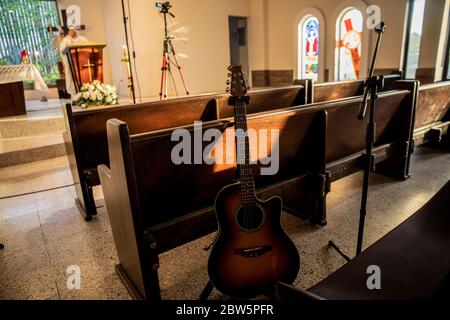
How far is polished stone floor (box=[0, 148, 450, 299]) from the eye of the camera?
161 cm

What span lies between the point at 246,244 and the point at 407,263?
1.99 feet

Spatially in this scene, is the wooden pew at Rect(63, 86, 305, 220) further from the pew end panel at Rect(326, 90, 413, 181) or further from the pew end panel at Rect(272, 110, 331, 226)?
the pew end panel at Rect(326, 90, 413, 181)

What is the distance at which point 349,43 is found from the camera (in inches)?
265

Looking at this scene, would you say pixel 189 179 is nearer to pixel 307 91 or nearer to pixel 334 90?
pixel 307 91

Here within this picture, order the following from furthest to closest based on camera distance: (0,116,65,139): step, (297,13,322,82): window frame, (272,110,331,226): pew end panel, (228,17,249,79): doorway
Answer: (228,17,249,79): doorway, (297,13,322,82): window frame, (0,116,65,139): step, (272,110,331,226): pew end panel

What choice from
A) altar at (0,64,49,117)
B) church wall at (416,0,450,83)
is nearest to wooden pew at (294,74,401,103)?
church wall at (416,0,450,83)

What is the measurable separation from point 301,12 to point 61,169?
658 cm

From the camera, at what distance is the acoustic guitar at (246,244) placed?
52.2 inches

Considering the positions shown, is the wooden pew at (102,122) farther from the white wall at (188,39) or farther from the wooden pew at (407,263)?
the white wall at (188,39)

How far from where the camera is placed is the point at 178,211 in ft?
4.93

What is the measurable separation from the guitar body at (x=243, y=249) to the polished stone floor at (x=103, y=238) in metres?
0.21

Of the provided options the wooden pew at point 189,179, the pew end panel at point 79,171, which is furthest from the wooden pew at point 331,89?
the pew end panel at point 79,171

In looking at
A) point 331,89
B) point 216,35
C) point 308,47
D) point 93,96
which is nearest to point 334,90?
point 331,89
